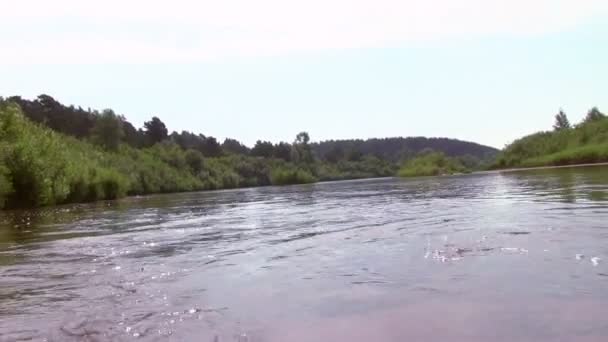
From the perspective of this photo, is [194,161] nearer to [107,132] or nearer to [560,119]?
[107,132]

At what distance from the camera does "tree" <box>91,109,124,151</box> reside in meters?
111

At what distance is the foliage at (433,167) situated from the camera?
5034 inches

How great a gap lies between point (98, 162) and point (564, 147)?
8589cm

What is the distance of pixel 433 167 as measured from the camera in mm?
130500

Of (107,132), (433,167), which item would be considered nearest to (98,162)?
(107,132)

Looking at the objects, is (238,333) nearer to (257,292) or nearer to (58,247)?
(257,292)

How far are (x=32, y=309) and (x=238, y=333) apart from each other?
309cm

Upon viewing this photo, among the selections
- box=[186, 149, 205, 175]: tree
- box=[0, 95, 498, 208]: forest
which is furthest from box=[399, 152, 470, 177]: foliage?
box=[186, 149, 205, 175]: tree

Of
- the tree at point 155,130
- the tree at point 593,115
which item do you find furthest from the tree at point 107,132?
the tree at point 593,115

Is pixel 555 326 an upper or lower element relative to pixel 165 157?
lower

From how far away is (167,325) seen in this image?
582cm

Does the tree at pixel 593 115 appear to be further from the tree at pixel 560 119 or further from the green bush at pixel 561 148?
the tree at pixel 560 119

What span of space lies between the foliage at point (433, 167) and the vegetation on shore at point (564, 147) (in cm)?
965

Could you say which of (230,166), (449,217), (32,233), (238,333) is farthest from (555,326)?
(230,166)
